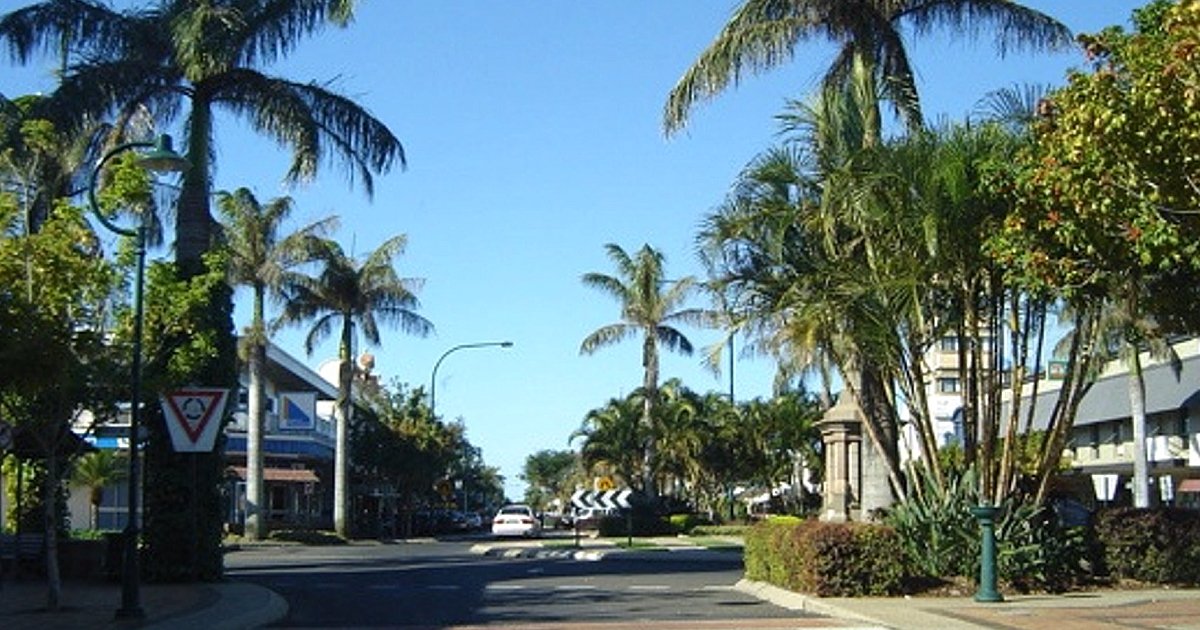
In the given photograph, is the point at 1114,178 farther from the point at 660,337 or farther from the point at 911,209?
the point at 660,337

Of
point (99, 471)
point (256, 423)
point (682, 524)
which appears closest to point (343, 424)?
point (256, 423)

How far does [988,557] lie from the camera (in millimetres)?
19078

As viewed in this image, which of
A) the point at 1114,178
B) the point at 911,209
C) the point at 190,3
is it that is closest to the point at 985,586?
the point at 911,209

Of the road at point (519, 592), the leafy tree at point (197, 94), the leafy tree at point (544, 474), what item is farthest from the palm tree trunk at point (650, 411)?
the leafy tree at point (544, 474)

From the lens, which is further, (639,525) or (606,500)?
(639,525)

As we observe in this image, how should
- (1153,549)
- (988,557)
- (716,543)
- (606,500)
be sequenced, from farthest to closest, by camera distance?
(716,543), (606,500), (1153,549), (988,557)

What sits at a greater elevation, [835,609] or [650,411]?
[650,411]

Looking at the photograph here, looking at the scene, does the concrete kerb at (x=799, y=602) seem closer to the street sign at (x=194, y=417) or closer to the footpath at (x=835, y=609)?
the footpath at (x=835, y=609)

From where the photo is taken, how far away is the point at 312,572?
31500 mm

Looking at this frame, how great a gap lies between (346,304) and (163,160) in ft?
120

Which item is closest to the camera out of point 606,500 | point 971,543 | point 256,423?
point 971,543

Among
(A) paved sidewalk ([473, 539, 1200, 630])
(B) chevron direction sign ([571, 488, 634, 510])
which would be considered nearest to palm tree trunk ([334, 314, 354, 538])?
(B) chevron direction sign ([571, 488, 634, 510])

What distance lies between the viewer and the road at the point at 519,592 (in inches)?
725

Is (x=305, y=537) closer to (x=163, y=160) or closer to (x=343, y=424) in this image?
(x=343, y=424)
